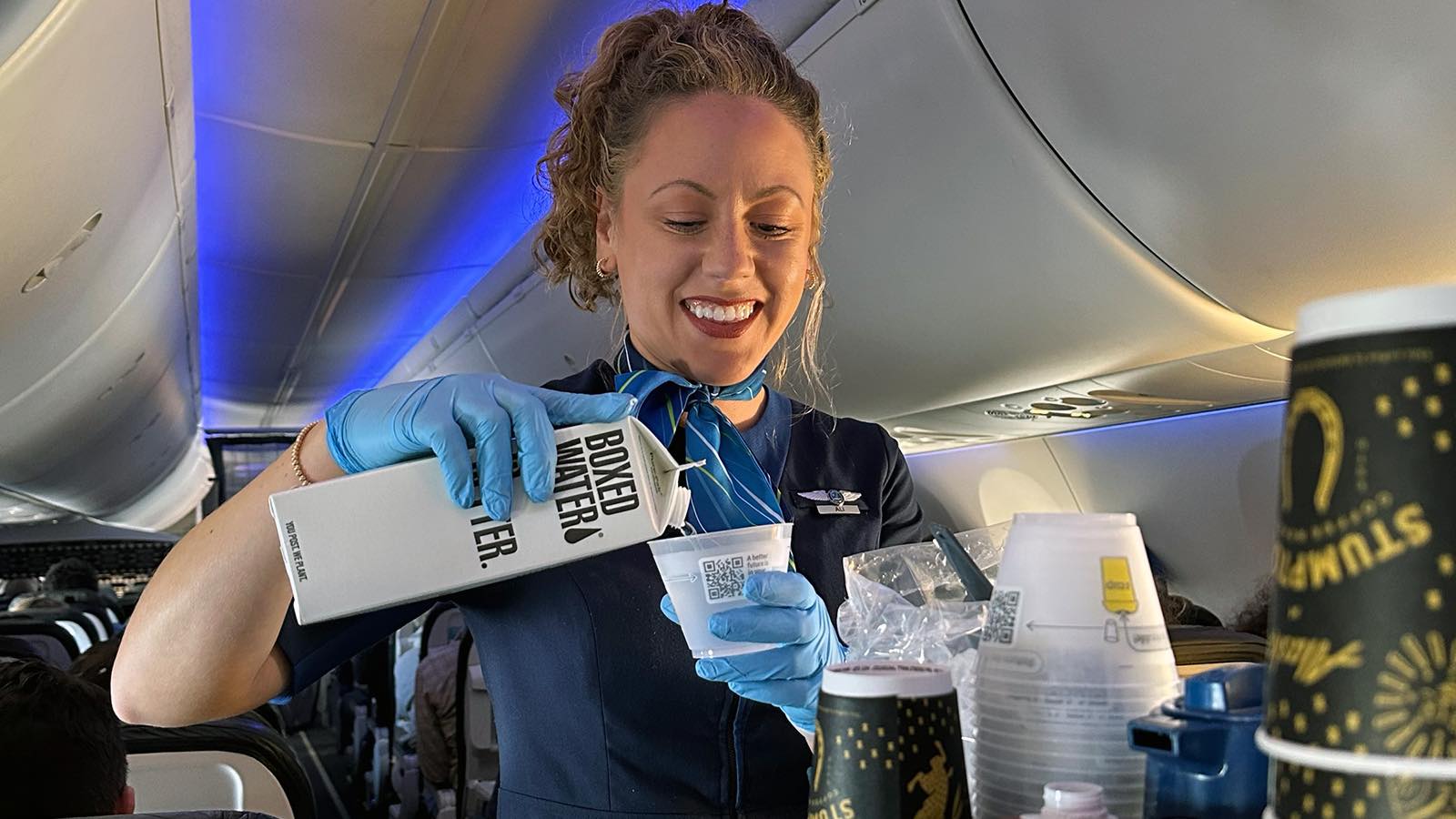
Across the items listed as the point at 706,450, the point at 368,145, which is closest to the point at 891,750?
the point at 706,450

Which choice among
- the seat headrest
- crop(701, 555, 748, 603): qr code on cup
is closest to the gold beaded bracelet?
crop(701, 555, 748, 603): qr code on cup

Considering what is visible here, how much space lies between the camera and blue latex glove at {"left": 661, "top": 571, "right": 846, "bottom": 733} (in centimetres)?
125

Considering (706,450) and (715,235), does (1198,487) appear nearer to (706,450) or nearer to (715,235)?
(715,235)

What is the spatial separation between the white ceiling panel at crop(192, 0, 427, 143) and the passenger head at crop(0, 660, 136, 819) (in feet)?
7.96

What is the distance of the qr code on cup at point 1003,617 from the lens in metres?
0.84

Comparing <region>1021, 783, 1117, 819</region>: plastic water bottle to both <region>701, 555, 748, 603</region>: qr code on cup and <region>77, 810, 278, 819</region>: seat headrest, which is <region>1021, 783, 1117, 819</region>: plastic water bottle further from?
<region>77, 810, 278, 819</region>: seat headrest

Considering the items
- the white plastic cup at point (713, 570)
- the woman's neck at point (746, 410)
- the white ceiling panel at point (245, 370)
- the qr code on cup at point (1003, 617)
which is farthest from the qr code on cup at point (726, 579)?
the white ceiling panel at point (245, 370)

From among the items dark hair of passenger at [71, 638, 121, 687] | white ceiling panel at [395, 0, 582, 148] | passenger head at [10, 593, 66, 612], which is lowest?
passenger head at [10, 593, 66, 612]

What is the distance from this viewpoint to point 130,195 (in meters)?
4.34

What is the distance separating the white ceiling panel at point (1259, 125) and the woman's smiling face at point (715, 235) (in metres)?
0.79

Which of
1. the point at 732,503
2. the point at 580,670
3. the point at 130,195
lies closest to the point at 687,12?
the point at 732,503

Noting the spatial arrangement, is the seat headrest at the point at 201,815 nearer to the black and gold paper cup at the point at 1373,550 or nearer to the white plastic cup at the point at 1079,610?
the white plastic cup at the point at 1079,610

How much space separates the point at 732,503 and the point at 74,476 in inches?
398

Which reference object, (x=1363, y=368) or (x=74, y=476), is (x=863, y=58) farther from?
(x=74, y=476)
